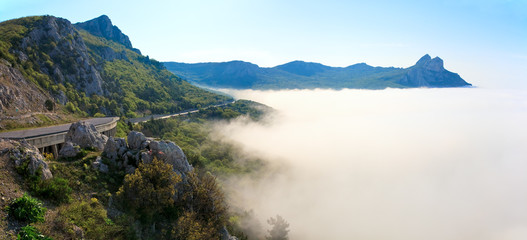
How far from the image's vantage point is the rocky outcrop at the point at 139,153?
4312cm

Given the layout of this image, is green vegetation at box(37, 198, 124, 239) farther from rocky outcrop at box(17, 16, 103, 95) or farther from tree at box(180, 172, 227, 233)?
rocky outcrop at box(17, 16, 103, 95)

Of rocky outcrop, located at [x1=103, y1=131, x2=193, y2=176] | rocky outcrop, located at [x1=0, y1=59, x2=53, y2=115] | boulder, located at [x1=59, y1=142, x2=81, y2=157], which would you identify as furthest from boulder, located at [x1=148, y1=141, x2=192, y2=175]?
rocky outcrop, located at [x1=0, y1=59, x2=53, y2=115]

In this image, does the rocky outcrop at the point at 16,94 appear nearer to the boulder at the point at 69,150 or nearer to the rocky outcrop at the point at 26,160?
the boulder at the point at 69,150

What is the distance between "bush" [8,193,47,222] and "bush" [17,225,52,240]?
1.87 metres

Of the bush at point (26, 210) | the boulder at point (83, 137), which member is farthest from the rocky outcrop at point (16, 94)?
the bush at point (26, 210)

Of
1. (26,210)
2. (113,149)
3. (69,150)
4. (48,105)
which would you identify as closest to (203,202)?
(113,149)

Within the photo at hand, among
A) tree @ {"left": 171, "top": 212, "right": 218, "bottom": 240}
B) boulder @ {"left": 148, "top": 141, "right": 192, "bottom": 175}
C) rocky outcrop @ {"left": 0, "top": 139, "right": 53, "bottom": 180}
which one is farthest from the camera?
boulder @ {"left": 148, "top": 141, "right": 192, "bottom": 175}

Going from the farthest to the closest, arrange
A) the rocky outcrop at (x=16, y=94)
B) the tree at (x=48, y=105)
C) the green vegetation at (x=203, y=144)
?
1. the green vegetation at (x=203, y=144)
2. the tree at (x=48, y=105)
3. the rocky outcrop at (x=16, y=94)

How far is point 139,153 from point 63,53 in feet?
426

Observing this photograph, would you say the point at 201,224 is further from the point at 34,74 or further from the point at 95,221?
the point at 34,74

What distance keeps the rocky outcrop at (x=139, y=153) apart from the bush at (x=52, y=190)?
11087 mm

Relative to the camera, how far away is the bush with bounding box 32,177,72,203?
2912 cm

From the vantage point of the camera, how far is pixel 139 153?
4419 centimetres

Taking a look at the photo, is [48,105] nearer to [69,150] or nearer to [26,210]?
[69,150]
